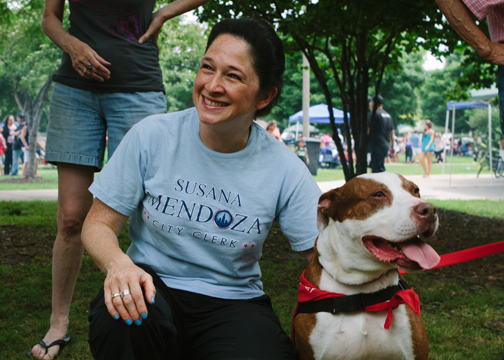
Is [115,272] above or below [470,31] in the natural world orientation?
below

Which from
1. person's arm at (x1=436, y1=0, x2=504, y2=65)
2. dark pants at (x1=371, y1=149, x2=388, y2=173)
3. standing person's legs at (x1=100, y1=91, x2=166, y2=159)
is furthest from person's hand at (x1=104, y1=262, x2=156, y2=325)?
dark pants at (x1=371, y1=149, x2=388, y2=173)

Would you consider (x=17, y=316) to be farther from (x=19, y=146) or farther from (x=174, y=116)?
(x=19, y=146)

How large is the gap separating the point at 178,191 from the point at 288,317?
5.64 ft

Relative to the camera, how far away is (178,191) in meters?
2.02

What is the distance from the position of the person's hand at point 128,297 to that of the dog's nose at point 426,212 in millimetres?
1010

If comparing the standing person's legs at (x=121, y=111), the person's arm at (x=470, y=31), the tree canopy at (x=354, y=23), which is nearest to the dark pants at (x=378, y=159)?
the tree canopy at (x=354, y=23)

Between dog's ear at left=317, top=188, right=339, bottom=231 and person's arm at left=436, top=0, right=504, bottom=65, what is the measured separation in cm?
111

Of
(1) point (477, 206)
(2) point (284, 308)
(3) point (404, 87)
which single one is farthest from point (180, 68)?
(2) point (284, 308)

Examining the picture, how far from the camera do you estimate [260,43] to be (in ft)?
6.63

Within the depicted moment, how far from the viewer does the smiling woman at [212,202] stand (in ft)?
6.45

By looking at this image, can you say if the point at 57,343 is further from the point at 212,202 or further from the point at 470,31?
the point at 470,31

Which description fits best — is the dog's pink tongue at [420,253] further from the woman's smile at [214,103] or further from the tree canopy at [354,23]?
the tree canopy at [354,23]

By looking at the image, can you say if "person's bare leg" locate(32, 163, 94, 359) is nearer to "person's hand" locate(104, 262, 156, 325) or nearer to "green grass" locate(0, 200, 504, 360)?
"green grass" locate(0, 200, 504, 360)

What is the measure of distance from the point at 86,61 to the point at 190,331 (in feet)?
4.64
